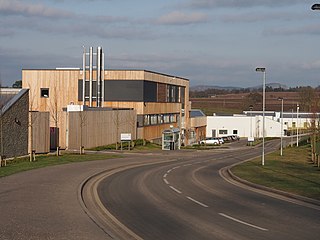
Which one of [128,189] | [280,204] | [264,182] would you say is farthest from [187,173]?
[280,204]

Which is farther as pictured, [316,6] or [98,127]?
[98,127]

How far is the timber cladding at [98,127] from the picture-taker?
162ft

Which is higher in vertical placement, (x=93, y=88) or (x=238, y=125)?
(x=93, y=88)

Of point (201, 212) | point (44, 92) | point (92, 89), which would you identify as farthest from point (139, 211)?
point (44, 92)

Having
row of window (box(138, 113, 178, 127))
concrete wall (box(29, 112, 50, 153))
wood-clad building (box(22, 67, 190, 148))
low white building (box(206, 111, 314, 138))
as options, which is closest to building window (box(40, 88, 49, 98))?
wood-clad building (box(22, 67, 190, 148))

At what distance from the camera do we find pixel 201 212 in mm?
16859

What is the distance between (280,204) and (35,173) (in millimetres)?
12625

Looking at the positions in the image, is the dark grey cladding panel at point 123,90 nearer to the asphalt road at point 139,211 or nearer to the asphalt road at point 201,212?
the asphalt road at point 139,211

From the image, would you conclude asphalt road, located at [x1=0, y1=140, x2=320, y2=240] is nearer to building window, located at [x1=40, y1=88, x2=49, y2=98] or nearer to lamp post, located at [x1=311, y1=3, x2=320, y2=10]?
lamp post, located at [x1=311, y1=3, x2=320, y2=10]

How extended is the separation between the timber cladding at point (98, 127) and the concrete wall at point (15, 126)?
8.78m

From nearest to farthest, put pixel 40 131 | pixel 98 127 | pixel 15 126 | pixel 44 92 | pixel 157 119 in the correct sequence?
pixel 15 126 → pixel 40 131 → pixel 98 127 → pixel 44 92 → pixel 157 119

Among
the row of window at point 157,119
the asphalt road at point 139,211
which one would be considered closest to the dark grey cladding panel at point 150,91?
the row of window at point 157,119

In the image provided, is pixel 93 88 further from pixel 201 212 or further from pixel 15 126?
pixel 201 212

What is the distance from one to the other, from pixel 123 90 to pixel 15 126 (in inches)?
1237
